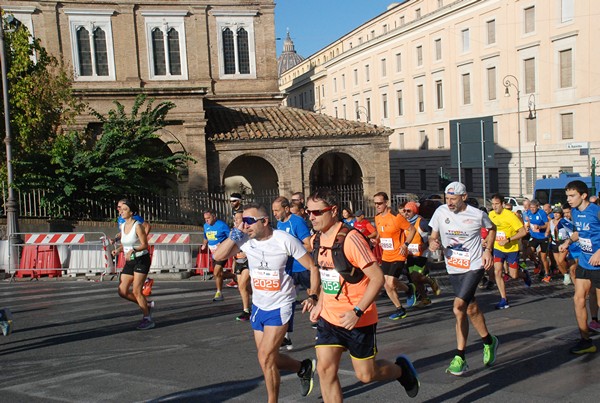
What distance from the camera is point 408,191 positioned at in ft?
192

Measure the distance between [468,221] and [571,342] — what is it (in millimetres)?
2375

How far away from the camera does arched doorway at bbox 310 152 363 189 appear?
1313 inches

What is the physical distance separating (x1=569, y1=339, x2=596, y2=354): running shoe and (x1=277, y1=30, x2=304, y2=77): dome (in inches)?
4935

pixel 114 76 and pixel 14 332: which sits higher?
pixel 114 76

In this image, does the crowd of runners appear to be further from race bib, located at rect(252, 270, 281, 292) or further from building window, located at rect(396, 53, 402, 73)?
building window, located at rect(396, 53, 402, 73)

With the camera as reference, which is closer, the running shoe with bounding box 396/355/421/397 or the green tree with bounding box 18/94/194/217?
→ the running shoe with bounding box 396/355/421/397

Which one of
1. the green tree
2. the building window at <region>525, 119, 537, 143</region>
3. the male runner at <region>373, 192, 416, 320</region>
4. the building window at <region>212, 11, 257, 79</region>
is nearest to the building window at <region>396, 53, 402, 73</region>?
the building window at <region>525, 119, 537, 143</region>

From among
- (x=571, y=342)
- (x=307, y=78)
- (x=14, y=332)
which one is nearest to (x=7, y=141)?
(x=14, y=332)

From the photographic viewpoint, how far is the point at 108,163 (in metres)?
21.8

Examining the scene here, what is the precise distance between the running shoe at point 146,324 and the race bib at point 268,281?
440 centimetres

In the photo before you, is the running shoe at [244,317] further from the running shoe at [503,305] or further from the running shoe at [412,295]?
the running shoe at [503,305]

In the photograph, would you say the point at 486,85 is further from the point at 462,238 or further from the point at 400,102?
the point at 462,238

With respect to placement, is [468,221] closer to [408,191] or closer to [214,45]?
[214,45]

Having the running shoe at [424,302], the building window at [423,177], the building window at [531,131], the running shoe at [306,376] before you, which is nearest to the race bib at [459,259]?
the running shoe at [306,376]
